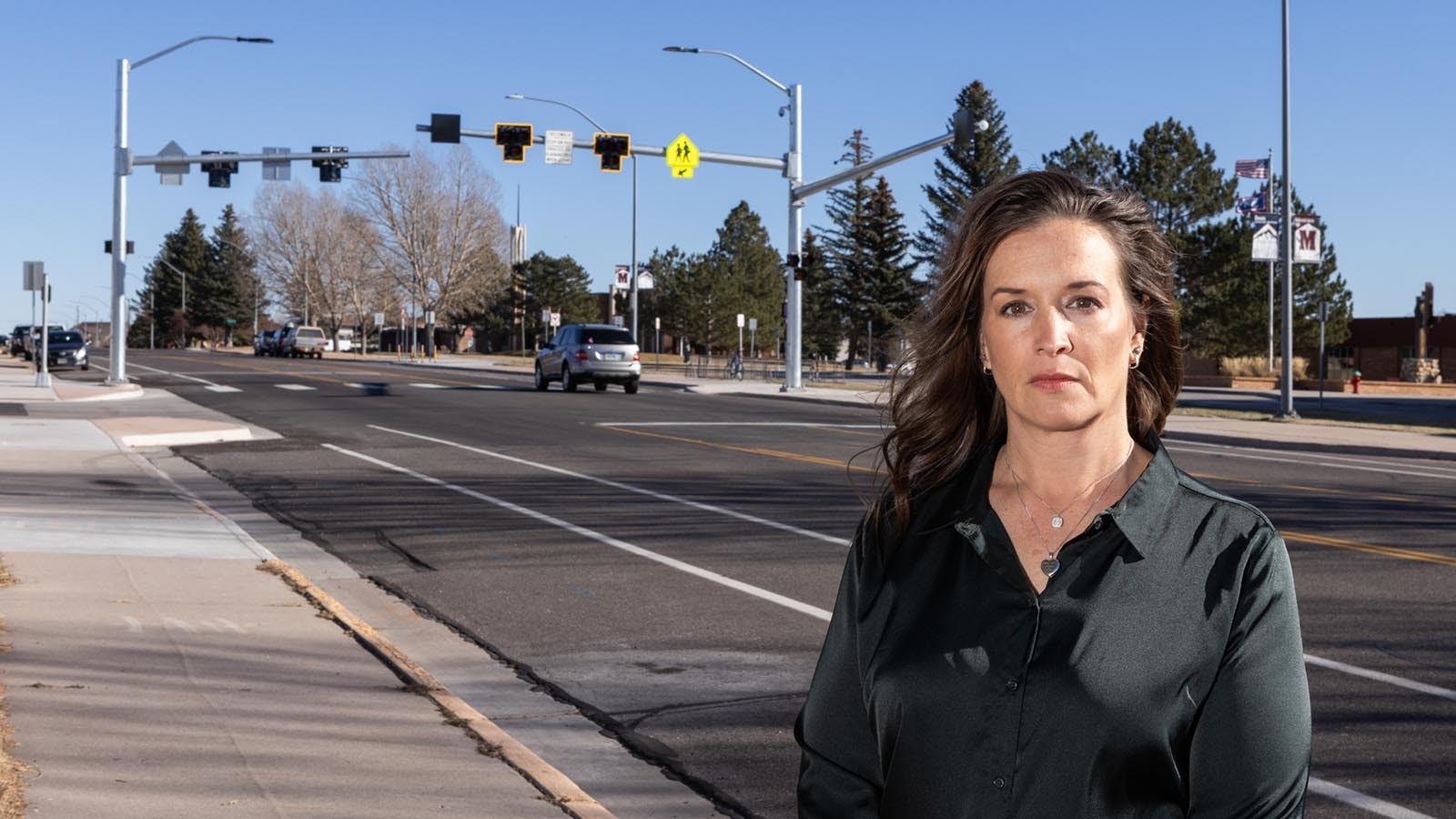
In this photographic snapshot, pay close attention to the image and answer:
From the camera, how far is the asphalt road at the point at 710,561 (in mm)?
6363

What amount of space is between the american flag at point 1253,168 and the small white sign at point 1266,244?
6190mm

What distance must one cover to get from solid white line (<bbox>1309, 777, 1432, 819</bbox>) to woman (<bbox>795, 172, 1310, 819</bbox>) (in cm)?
355

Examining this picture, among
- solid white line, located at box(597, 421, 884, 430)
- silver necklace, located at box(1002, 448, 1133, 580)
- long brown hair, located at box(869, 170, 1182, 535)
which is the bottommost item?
solid white line, located at box(597, 421, 884, 430)

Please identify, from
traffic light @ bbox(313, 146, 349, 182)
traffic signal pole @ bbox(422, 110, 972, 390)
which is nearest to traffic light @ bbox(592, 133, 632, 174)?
traffic signal pole @ bbox(422, 110, 972, 390)

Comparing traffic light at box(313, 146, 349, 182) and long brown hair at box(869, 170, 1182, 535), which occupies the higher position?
traffic light at box(313, 146, 349, 182)

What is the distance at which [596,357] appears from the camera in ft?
125

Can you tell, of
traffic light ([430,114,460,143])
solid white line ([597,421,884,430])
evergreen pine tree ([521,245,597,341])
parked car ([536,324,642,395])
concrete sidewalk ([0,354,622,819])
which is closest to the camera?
concrete sidewalk ([0,354,622,819])

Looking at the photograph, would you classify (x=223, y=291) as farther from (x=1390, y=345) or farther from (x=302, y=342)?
(x=1390, y=345)

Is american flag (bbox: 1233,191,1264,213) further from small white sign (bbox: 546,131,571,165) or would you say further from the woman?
the woman

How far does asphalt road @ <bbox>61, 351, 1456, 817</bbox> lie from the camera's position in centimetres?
636

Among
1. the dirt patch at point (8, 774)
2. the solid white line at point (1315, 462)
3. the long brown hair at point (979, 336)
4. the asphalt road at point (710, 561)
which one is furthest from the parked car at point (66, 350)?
the long brown hair at point (979, 336)

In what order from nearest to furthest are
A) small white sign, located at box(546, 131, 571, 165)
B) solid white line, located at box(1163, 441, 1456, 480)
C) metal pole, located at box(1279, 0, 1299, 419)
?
solid white line, located at box(1163, 441, 1456, 480) → metal pole, located at box(1279, 0, 1299, 419) → small white sign, located at box(546, 131, 571, 165)

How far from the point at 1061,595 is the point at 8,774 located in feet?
13.8

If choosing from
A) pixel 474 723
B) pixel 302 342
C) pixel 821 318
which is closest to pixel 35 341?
pixel 302 342
